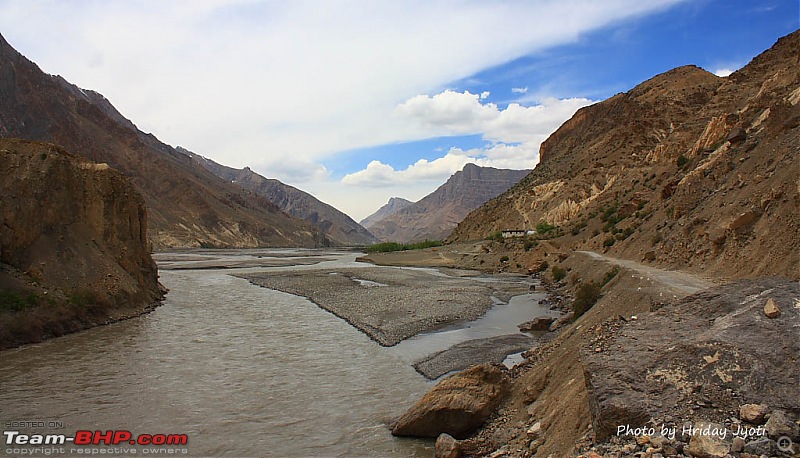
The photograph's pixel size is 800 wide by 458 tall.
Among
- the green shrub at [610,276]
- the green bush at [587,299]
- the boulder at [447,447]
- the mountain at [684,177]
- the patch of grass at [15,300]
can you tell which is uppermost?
the mountain at [684,177]

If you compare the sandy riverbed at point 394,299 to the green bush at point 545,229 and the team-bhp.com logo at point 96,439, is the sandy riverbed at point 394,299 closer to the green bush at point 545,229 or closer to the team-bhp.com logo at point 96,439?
the team-bhp.com logo at point 96,439

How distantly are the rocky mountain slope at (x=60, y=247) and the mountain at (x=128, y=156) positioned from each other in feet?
314

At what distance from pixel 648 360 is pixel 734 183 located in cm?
1865

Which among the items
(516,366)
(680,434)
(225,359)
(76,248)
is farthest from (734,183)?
(76,248)

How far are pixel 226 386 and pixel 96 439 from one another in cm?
349

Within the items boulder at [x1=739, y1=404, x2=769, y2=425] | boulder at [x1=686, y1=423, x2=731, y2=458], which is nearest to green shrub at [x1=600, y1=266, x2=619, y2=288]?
boulder at [x1=739, y1=404, x2=769, y2=425]

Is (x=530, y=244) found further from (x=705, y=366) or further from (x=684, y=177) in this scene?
(x=705, y=366)

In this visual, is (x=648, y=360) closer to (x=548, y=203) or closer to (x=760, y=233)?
(x=760, y=233)

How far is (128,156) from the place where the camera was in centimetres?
14788

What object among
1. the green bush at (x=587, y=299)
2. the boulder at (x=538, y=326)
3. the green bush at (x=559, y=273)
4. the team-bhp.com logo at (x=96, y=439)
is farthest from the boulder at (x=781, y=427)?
the green bush at (x=559, y=273)

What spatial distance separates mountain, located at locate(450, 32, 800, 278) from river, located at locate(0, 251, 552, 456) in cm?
1077

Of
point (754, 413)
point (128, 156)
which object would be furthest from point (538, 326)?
point (128, 156)

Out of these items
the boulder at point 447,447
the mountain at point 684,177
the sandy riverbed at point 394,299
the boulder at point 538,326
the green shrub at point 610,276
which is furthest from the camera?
the sandy riverbed at point 394,299

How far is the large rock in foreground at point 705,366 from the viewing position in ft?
17.5
